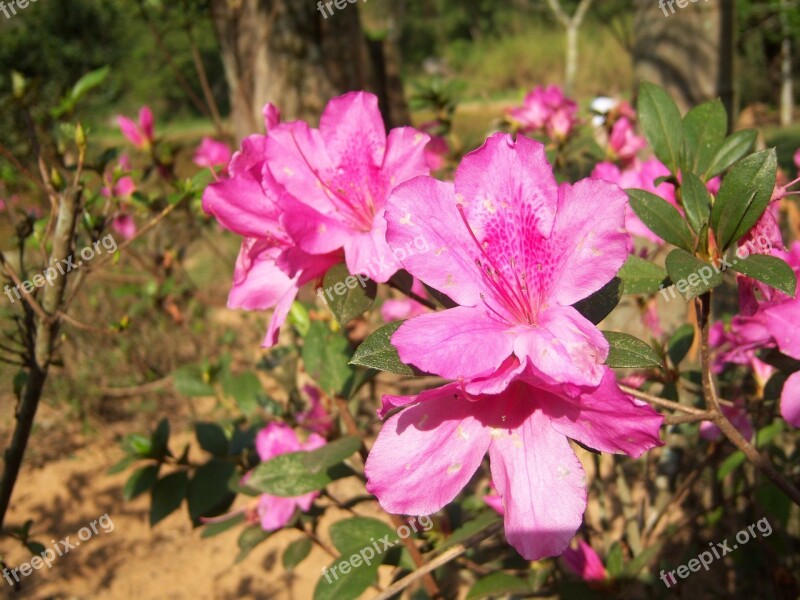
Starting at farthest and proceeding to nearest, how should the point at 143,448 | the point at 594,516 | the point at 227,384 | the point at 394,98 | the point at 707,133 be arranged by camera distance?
the point at 394,98
the point at 594,516
the point at 227,384
the point at 143,448
the point at 707,133

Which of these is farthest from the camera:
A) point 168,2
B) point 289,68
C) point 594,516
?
point 168,2

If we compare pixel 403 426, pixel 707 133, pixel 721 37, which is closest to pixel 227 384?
pixel 403 426

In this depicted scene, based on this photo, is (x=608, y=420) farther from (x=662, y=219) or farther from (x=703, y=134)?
(x=703, y=134)

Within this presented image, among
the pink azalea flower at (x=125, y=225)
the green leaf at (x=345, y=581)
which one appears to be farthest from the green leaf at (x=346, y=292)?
the pink azalea flower at (x=125, y=225)

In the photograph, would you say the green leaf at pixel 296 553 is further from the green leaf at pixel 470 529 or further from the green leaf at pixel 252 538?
the green leaf at pixel 470 529

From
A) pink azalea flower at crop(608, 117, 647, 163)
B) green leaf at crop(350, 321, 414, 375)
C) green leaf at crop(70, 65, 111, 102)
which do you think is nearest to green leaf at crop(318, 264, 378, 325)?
green leaf at crop(350, 321, 414, 375)

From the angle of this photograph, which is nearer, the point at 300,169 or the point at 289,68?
the point at 300,169

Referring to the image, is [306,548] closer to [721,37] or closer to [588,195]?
[588,195]
